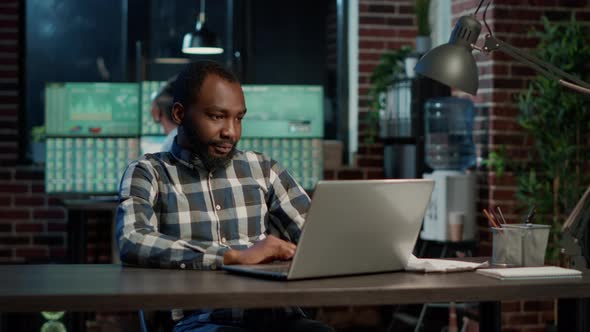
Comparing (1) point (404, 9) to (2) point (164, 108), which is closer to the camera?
(2) point (164, 108)

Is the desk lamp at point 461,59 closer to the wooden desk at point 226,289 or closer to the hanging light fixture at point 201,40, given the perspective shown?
the wooden desk at point 226,289

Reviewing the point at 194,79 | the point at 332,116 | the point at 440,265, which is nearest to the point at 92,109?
the point at 332,116

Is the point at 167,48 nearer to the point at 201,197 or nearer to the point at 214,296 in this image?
the point at 201,197

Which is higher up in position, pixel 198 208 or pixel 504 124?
pixel 504 124

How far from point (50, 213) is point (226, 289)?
14.3ft

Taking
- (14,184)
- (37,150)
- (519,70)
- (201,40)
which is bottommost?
(14,184)

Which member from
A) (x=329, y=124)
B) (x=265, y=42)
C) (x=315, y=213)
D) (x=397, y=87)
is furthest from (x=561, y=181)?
(x=315, y=213)

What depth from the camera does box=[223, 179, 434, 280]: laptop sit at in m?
1.88

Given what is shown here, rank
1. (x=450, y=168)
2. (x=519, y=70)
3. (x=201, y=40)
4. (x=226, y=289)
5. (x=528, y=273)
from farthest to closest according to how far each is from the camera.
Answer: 1. (x=201, y=40)
2. (x=450, y=168)
3. (x=519, y=70)
4. (x=528, y=273)
5. (x=226, y=289)

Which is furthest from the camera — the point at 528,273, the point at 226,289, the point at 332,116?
the point at 332,116

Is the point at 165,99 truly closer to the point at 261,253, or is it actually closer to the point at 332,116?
the point at 332,116

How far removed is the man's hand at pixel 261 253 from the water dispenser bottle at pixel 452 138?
310cm

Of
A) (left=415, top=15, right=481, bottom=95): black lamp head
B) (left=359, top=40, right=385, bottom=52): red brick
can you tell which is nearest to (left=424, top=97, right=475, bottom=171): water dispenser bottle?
(left=359, top=40, right=385, bottom=52): red brick

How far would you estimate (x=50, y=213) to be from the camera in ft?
19.5
